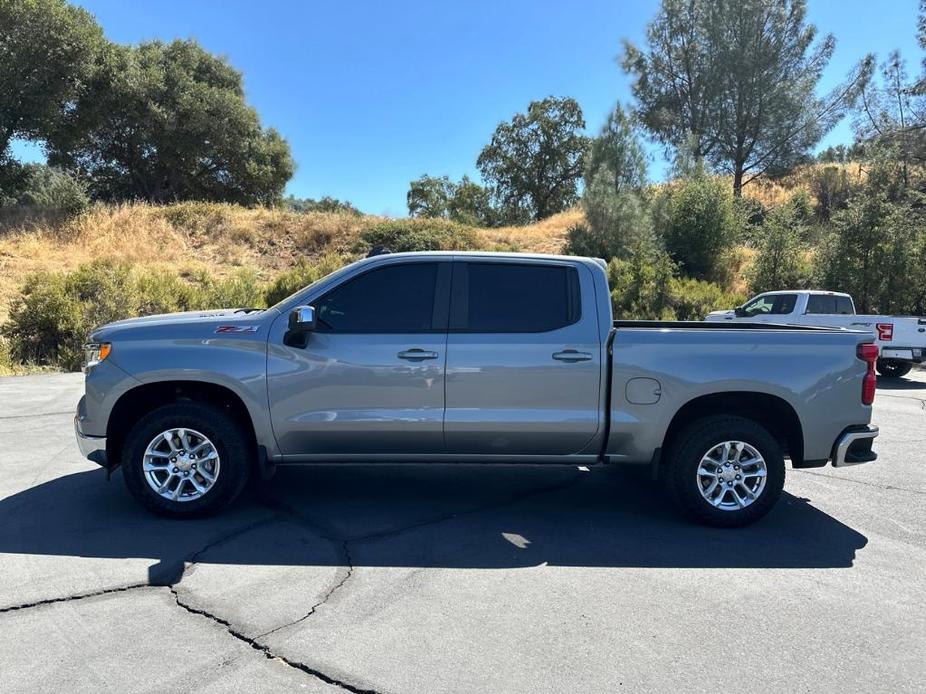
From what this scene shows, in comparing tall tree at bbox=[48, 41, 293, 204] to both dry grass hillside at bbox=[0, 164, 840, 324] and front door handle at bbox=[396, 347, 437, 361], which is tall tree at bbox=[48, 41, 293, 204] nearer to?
dry grass hillside at bbox=[0, 164, 840, 324]

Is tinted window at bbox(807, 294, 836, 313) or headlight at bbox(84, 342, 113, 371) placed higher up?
tinted window at bbox(807, 294, 836, 313)

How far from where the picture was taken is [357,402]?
479 cm

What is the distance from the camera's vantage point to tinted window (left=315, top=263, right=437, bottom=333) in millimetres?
4871

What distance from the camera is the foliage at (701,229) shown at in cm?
2236

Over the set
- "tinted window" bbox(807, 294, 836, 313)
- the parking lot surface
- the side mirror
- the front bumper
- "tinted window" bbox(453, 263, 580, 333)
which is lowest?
Answer: the parking lot surface

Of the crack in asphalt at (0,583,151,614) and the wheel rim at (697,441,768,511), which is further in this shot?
the wheel rim at (697,441,768,511)

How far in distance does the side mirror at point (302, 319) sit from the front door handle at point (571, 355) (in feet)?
5.79

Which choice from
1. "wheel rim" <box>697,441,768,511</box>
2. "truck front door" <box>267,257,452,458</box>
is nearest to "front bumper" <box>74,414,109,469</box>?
"truck front door" <box>267,257,452,458</box>

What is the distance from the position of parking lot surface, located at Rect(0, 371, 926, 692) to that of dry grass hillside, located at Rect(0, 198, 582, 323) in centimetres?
1821

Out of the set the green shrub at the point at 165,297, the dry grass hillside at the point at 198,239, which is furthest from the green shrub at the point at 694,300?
the green shrub at the point at 165,297

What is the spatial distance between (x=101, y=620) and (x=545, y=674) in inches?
91.2

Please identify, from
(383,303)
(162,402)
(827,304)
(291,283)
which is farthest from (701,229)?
(162,402)

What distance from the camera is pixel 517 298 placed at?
4973 mm

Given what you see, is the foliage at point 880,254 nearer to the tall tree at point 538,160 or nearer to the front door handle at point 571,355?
the front door handle at point 571,355
